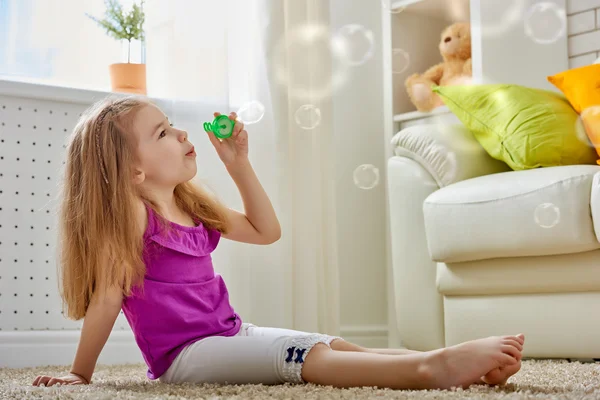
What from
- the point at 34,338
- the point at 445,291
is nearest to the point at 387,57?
the point at 445,291

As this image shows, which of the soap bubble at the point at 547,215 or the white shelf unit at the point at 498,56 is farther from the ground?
the white shelf unit at the point at 498,56

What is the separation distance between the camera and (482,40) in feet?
7.45

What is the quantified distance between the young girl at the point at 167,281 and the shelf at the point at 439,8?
4.53 ft

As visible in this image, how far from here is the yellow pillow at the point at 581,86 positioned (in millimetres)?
1693

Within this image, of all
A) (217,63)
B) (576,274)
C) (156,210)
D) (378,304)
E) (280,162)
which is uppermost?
(217,63)

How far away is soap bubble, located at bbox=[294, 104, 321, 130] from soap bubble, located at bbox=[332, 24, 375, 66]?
0.49 m

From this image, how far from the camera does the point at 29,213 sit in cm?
169

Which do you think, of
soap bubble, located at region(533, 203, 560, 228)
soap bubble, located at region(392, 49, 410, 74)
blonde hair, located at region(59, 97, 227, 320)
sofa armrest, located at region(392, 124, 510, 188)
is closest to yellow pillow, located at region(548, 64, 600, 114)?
sofa armrest, located at region(392, 124, 510, 188)

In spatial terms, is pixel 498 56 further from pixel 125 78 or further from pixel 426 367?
pixel 426 367

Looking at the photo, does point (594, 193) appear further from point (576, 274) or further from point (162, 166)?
point (162, 166)

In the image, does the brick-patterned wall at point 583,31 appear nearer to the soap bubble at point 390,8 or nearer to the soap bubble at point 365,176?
the soap bubble at point 390,8

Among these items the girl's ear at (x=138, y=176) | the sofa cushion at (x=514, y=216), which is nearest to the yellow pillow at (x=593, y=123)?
the sofa cushion at (x=514, y=216)

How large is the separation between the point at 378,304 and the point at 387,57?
2.66ft

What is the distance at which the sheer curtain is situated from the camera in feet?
5.82
